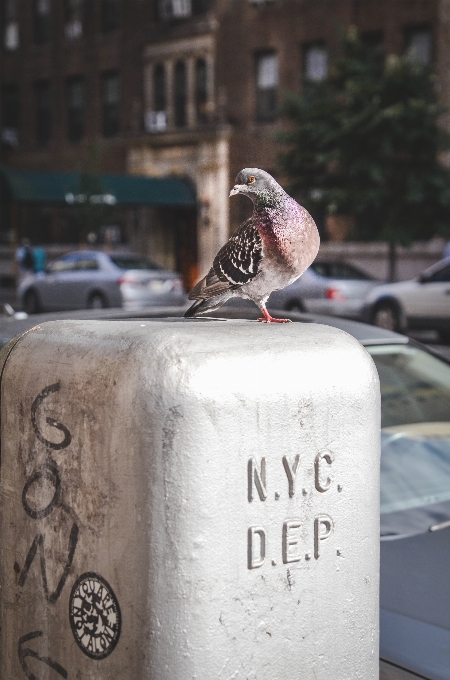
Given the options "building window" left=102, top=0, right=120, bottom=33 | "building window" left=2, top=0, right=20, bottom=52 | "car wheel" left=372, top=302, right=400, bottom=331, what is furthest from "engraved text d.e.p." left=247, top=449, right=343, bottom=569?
"building window" left=2, top=0, right=20, bottom=52

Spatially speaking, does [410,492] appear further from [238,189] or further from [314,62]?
[314,62]

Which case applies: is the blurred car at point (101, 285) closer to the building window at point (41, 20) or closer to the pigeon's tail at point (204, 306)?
the building window at point (41, 20)

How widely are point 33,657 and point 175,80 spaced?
104 ft

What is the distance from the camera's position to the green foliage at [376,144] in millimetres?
20922

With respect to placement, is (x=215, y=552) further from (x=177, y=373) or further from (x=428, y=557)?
(x=428, y=557)

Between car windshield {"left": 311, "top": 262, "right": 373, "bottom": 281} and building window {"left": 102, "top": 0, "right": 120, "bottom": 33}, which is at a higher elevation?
building window {"left": 102, "top": 0, "right": 120, "bottom": 33}

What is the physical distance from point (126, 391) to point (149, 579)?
1.10 ft

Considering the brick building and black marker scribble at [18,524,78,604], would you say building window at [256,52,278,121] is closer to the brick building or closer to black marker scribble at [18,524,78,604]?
the brick building

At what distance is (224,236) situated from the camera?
30.8m

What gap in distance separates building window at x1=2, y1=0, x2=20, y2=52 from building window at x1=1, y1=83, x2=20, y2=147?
1.54 m

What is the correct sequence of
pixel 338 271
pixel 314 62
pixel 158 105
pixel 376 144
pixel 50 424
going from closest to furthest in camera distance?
pixel 50 424
pixel 338 271
pixel 376 144
pixel 314 62
pixel 158 105

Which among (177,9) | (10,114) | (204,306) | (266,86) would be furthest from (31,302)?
(204,306)

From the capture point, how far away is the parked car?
17.4m

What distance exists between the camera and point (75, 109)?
35594 mm
